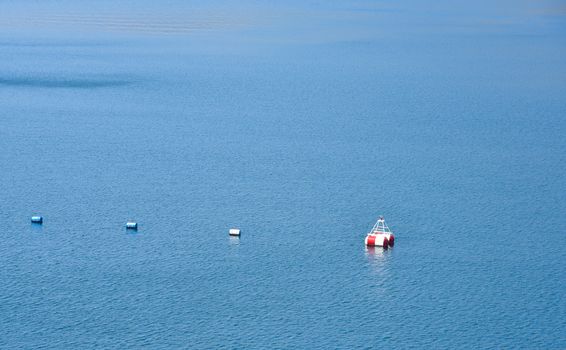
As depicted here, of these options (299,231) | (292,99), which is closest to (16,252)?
(299,231)

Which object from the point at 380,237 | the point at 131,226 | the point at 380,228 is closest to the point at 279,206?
the point at 380,228

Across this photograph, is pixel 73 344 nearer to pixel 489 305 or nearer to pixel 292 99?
pixel 489 305

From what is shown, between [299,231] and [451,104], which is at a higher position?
[451,104]

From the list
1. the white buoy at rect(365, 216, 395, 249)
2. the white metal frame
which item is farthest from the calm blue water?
the white metal frame

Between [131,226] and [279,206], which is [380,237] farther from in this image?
[131,226]

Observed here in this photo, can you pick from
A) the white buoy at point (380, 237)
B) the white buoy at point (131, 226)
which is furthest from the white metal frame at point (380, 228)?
the white buoy at point (131, 226)

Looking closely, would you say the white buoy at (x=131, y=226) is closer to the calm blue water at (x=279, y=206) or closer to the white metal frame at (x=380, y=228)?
the calm blue water at (x=279, y=206)

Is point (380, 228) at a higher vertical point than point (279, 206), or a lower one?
lower

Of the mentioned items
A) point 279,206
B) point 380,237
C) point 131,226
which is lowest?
point 380,237

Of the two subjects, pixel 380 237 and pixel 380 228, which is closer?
pixel 380 237
